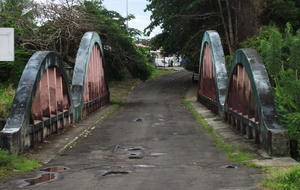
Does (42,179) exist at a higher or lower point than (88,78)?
lower

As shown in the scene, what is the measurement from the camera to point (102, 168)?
9.28m

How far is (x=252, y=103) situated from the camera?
44.3 feet

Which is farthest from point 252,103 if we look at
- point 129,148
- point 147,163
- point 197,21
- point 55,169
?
point 197,21

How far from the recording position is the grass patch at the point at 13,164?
28.9ft

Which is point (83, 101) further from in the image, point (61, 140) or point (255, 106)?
point (255, 106)

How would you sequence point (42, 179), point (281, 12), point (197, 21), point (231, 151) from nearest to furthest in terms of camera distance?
point (42, 179), point (231, 151), point (281, 12), point (197, 21)

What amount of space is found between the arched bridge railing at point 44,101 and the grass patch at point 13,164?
2.13 ft

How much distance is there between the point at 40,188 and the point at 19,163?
2.32 meters

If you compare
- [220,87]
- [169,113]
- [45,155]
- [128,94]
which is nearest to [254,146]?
[45,155]

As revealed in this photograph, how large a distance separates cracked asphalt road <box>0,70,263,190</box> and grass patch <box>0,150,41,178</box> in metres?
0.24

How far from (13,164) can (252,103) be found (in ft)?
23.6

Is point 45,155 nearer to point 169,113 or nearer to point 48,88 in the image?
point 48,88

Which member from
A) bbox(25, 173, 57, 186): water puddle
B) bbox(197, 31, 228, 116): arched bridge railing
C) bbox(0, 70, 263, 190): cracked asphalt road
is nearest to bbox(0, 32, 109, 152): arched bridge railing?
bbox(0, 70, 263, 190): cracked asphalt road

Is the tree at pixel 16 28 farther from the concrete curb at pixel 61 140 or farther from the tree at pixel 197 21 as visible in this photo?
the tree at pixel 197 21
